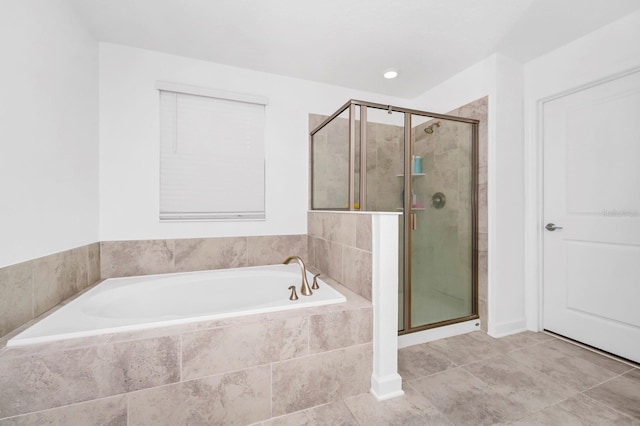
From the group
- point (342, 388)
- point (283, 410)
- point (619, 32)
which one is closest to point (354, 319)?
point (342, 388)

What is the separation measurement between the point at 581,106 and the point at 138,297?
3432 millimetres

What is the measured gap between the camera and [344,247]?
1850 mm

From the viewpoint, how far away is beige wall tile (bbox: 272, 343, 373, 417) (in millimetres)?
1286

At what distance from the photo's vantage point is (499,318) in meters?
2.13

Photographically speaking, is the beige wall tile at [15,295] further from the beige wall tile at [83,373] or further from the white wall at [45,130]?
the beige wall tile at [83,373]

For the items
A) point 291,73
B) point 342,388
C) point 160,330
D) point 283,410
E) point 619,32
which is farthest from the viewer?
point 291,73

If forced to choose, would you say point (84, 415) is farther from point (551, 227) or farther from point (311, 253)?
point (551, 227)

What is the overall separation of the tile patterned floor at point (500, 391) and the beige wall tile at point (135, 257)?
57.3 inches

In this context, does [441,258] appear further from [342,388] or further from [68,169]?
[68,169]

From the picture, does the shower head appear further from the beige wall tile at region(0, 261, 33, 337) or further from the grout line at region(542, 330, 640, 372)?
the beige wall tile at region(0, 261, 33, 337)

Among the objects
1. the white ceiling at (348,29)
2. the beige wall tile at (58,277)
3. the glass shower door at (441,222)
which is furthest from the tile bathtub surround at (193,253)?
the white ceiling at (348,29)

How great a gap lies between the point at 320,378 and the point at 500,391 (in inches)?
39.6

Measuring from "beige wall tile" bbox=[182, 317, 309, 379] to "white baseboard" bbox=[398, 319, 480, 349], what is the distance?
3.30 feet

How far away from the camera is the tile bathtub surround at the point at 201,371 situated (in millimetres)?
986
